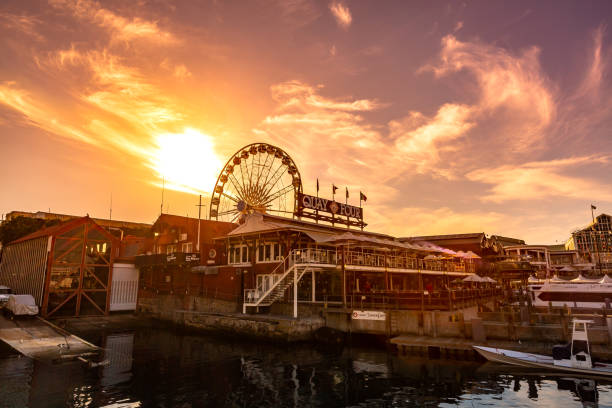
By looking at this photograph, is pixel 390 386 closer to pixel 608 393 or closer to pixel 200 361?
pixel 608 393

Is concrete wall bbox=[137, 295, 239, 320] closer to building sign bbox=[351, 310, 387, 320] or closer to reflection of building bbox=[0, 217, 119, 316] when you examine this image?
reflection of building bbox=[0, 217, 119, 316]

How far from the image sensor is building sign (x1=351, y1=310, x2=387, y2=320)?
96.5 feet

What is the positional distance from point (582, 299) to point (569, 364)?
82.4 feet

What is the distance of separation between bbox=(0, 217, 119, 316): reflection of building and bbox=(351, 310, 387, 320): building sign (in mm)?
33938

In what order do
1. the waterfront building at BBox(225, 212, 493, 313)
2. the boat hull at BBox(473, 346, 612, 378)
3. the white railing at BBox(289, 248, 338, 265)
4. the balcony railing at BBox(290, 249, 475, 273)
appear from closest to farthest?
Answer: the boat hull at BBox(473, 346, 612, 378) → the waterfront building at BBox(225, 212, 493, 313) → the white railing at BBox(289, 248, 338, 265) → the balcony railing at BBox(290, 249, 475, 273)

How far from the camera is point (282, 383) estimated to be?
65.1 feet

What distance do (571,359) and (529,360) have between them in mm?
2018

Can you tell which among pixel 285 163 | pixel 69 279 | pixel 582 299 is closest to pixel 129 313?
pixel 69 279

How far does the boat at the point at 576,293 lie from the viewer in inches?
1501

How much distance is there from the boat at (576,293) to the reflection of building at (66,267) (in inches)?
2051

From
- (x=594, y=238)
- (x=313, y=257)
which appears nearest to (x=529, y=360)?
(x=313, y=257)

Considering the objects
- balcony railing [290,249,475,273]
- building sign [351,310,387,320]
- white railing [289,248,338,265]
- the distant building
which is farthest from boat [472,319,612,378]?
the distant building

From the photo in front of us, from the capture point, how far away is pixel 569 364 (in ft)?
65.7

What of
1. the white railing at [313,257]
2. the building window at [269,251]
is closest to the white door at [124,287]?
the building window at [269,251]
